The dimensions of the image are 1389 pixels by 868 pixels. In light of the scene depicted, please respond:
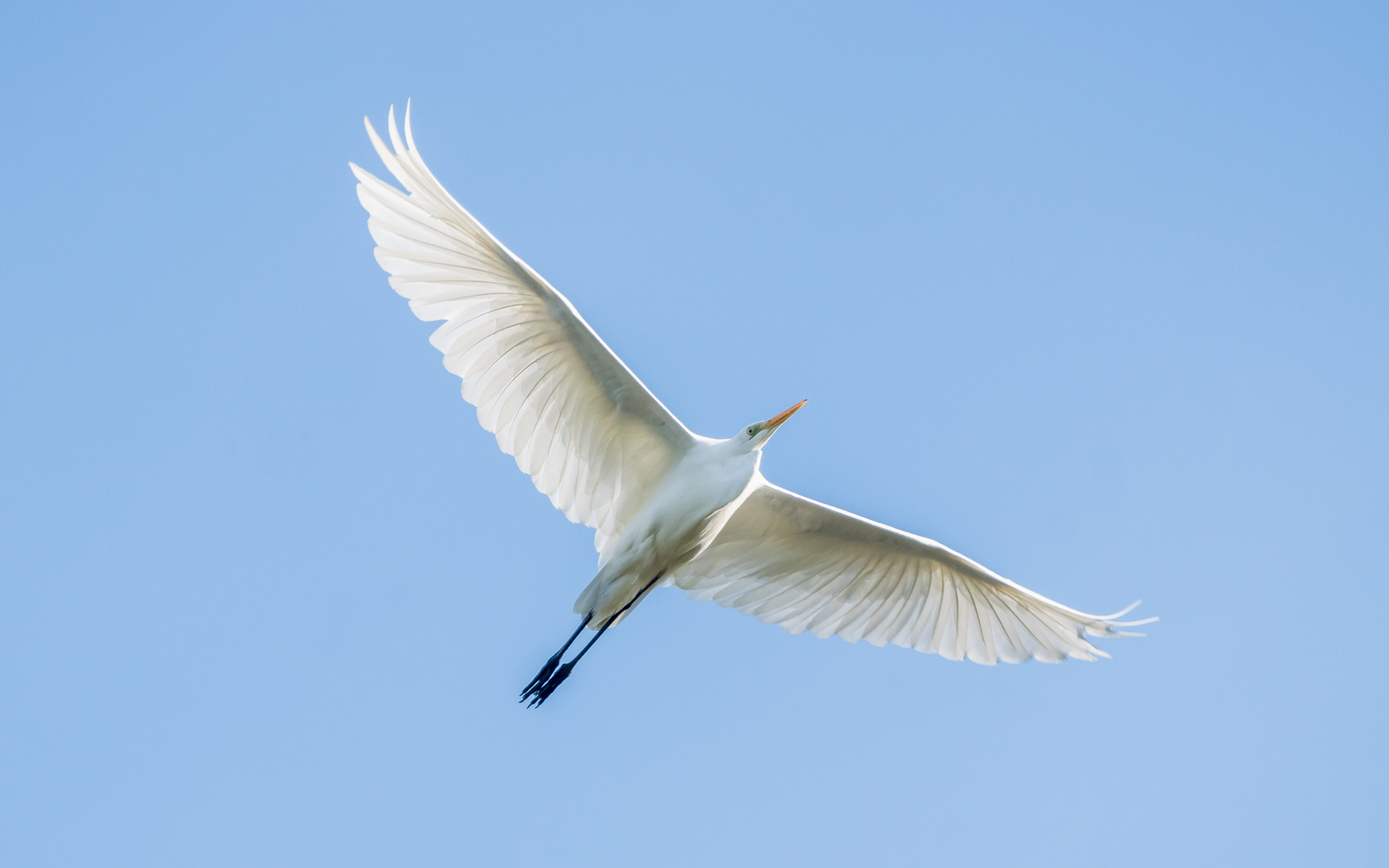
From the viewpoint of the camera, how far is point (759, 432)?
8961 millimetres

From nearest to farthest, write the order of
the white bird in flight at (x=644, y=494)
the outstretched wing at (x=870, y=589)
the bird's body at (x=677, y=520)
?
the white bird in flight at (x=644, y=494)
the bird's body at (x=677, y=520)
the outstretched wing at (x=870, y=589)

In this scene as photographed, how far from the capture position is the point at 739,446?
8.86 meters

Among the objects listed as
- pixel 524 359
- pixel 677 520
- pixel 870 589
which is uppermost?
pixel 524 359

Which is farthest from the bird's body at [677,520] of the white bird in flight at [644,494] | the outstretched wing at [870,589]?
the outstretched wing at [870,589]

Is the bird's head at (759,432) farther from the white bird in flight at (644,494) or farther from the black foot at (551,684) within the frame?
the black foot at (551,684)

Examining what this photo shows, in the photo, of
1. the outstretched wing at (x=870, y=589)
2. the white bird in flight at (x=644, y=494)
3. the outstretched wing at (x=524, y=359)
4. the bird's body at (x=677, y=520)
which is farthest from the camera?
the outstretched wing at (x=870, y=589)

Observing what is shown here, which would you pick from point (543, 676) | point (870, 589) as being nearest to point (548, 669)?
point (543, 676)

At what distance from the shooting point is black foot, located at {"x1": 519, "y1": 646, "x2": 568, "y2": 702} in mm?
9243

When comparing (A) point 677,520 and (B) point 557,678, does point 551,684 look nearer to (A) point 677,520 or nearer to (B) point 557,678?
(B) point 557,678

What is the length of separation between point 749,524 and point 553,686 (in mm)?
2061

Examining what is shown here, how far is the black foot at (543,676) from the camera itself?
924 centimetres

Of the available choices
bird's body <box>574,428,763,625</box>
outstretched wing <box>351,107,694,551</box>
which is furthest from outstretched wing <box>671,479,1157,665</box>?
outstretched wing <box>351,107,694,551</box>

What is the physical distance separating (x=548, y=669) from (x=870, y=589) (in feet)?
9.23

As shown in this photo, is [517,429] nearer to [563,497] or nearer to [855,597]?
[563,497]
